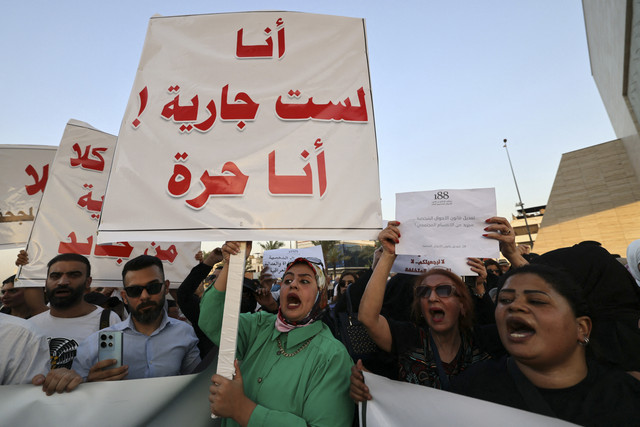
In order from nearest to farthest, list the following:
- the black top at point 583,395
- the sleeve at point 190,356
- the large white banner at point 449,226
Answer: the black top at point 583,395 < the large white banner at point 449,226 < the sleeve at point 190,356

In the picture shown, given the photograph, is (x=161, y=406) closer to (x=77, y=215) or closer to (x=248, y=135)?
(x=248, y=135)

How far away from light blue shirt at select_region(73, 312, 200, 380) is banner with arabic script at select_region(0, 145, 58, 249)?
3.32 m

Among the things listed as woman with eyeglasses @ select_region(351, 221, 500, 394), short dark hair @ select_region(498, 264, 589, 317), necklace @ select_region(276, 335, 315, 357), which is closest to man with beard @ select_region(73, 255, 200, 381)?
necklace @ select_region(276, 335, 315, 357)

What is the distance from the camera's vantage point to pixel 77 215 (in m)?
3.75

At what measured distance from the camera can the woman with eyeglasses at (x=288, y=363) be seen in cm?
157

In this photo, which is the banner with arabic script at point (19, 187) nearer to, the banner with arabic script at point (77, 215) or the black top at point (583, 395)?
the banner with arabic script at point (77, 215)

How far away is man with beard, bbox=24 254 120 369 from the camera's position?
276cm

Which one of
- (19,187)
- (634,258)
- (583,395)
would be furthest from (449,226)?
(19,187)

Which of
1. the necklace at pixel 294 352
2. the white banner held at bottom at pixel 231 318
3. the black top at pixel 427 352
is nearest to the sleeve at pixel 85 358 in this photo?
the white banner held at bottom at pixel 231 318

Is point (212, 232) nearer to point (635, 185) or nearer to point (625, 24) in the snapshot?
point (625, 24)

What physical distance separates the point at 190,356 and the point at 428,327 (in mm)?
1696

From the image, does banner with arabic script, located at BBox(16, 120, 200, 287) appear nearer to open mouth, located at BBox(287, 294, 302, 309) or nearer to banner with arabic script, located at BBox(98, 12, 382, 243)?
banner with arabic script, located at BBox(98, 12, 382, 243)

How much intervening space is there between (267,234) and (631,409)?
67.7 inches

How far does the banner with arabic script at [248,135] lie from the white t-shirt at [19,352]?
589 millimetres
